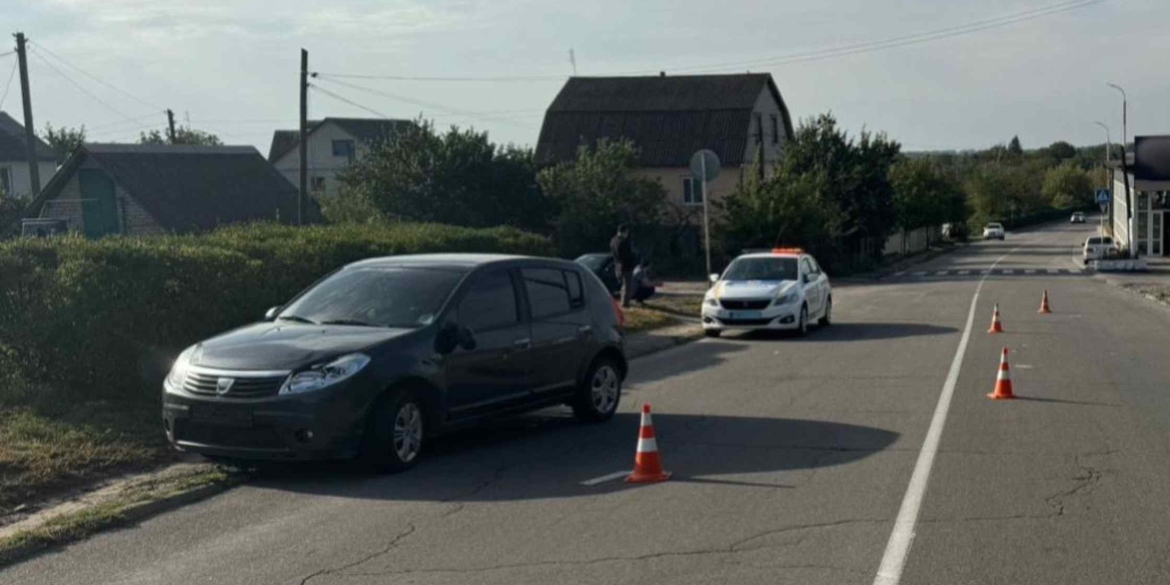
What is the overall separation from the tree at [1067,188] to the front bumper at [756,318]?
14111 centimetres

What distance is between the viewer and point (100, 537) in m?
8.63

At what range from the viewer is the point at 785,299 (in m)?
23.6

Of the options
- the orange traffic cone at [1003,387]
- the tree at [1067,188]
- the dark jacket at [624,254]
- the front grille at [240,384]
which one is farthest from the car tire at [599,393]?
the tree at [1067,188]

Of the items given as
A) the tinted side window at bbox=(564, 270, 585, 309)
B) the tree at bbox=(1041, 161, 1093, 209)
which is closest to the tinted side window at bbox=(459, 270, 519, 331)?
the tinted side window at bbox=(564, 270, 585, 309)

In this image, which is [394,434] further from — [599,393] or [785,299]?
[785,299]

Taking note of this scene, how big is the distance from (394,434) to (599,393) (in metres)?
3.20

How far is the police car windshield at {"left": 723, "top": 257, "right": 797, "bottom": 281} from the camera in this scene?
81.0ft

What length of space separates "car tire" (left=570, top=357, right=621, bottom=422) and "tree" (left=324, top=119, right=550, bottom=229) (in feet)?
109

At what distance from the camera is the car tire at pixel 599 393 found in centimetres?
1298

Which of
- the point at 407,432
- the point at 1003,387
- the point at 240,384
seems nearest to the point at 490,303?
the point at 407,432

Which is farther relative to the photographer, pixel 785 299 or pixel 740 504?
pixel 785 299

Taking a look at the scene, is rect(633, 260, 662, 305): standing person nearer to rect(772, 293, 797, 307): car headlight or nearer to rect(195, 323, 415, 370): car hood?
rect(772, 293, 797, 307): car headlight

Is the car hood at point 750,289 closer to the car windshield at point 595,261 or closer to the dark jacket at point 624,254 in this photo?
the dark jacket at point 624,254

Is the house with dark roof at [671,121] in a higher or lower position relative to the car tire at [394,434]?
higher
